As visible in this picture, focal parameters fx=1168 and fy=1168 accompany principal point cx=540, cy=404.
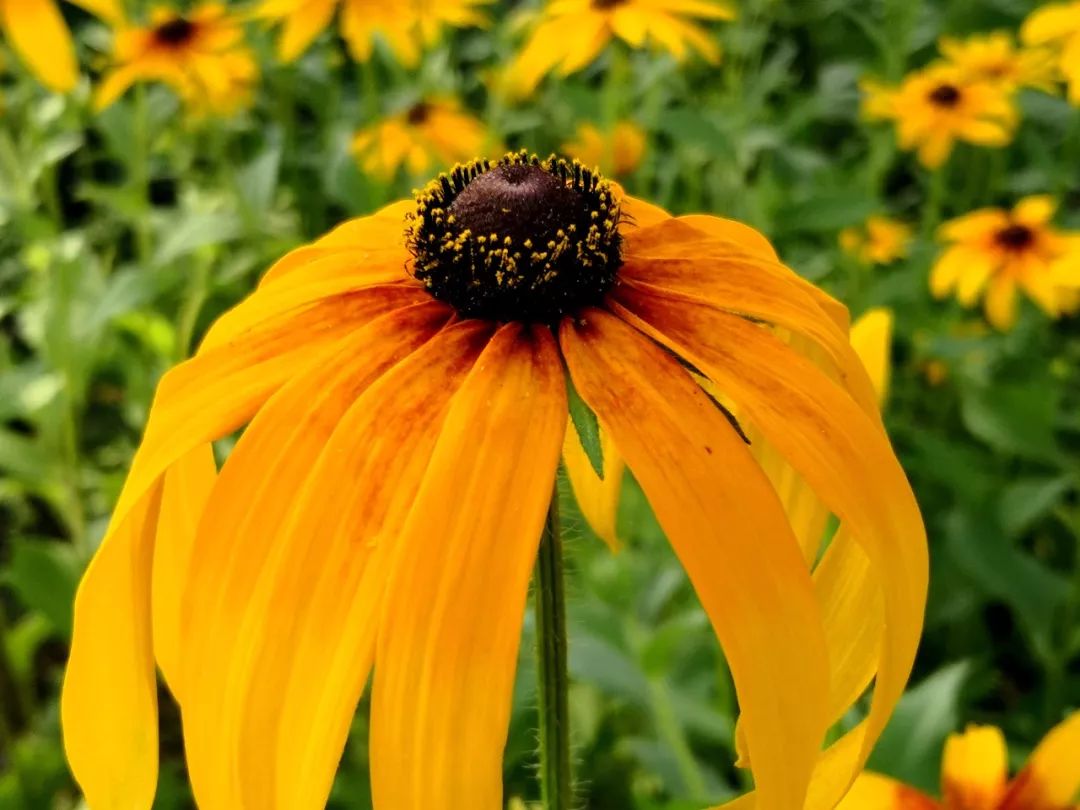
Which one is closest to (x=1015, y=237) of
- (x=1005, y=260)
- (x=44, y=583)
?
(x=1005, y=260)

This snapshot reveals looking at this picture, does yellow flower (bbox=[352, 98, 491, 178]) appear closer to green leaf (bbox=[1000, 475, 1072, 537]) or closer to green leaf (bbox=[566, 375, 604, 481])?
green leaf (bbox=[1000, 475, 1072, 537])

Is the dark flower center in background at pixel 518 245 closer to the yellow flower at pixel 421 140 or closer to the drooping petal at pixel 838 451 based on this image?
the drooping petal at pixel 838 451

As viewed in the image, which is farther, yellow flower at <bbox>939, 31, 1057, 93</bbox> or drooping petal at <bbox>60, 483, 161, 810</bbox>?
yellow flower at <bbox>939, 31, 1057, 93</bbox>

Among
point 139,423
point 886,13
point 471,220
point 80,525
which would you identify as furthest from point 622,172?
point 471,220

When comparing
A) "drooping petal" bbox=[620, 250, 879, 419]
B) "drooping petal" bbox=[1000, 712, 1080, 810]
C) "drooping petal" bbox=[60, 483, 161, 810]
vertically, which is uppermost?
"drooping petal" bbox=[620, 250, 879, 419]

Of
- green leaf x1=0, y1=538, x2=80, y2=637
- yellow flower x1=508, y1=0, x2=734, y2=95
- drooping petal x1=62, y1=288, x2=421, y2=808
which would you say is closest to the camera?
drooping petal x1=62, y1=288, x2=421, y2=808

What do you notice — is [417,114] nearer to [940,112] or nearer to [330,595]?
[940,112]


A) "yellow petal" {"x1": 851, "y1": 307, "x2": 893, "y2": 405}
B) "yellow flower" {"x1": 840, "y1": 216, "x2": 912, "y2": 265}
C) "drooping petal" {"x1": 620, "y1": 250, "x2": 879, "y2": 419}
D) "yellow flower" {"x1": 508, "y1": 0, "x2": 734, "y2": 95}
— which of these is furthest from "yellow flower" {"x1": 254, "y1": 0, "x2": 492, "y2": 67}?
"drooping petal" {"x1": 620, "y1": 250, "x2": 879, "y2": 419}
